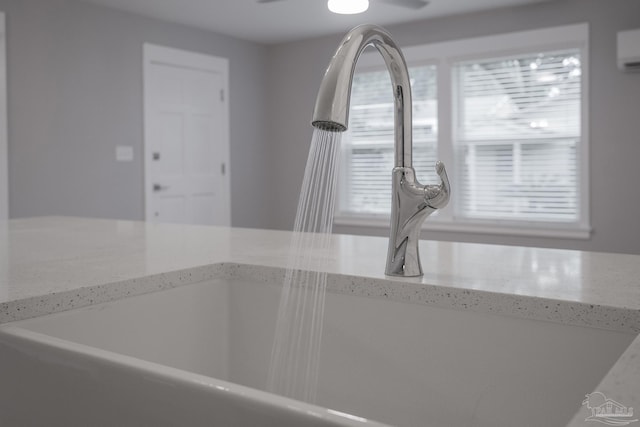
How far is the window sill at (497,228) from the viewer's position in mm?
4953

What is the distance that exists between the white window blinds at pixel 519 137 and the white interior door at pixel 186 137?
2264 millimetres

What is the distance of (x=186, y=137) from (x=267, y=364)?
489cm

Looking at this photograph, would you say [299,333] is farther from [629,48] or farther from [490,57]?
[490,57]

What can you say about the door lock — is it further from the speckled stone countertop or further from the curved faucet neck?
the curved faucet neck

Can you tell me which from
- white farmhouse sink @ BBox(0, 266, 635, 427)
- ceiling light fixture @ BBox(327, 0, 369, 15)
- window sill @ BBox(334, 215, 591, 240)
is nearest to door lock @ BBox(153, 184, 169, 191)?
window sill @ BBox(334, 215, 591, 240)

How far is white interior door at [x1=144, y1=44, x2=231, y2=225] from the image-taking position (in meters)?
5.45

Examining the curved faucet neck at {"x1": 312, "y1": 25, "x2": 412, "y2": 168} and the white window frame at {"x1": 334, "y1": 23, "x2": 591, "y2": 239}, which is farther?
the white window frame at {"x1": 334, "y1": 23, "x2": 591, "y2": 239}

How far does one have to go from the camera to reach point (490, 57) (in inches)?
207

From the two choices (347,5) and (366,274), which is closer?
(366,274)

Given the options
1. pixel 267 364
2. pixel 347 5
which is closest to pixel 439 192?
pixel 267 364

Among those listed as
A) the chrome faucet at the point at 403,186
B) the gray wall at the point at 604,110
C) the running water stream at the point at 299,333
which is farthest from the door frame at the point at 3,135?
the chrome faucet at the point at 403,186

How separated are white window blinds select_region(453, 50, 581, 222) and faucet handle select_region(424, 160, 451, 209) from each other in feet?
14.4

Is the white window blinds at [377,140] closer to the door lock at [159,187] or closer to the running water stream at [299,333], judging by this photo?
the door lock at [159,187]

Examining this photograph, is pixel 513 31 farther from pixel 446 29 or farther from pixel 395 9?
pixel 395 9
